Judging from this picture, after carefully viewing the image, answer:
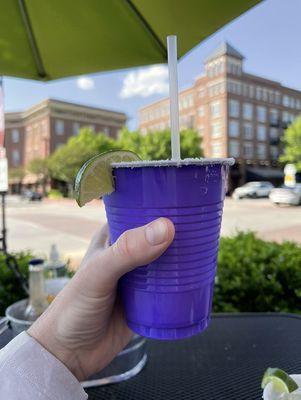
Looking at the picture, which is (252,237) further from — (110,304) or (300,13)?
(110,304)

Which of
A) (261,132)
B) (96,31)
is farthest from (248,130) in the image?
(96,31)

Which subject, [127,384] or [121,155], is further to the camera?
[127,384]

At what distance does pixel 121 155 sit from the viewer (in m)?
0.65

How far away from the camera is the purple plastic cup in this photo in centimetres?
55

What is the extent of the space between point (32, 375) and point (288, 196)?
15423mm

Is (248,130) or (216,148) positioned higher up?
(248,130)

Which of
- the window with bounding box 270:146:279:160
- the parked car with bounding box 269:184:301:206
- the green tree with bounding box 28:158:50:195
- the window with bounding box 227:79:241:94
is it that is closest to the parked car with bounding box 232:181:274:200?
the parked car with bounding box 269:184:301:206

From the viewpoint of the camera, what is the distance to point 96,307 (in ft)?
2.27

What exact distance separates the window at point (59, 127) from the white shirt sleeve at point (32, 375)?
105ft

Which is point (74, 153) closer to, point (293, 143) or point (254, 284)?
point (293, 143)

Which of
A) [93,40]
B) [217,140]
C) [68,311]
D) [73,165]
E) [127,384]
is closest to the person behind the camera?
[68,311]

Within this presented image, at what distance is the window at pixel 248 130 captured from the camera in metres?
20.3

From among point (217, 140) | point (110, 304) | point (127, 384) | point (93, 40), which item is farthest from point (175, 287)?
point (217, 140)

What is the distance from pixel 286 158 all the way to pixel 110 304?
83.0 ft
